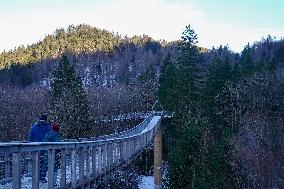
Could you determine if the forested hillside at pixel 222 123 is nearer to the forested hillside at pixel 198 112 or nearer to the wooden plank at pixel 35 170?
the forested hillside at pixel 198 112

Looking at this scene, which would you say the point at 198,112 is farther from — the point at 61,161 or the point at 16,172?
the point at 16,172

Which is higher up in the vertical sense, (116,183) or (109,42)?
(109,42)

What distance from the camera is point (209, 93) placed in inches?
2205

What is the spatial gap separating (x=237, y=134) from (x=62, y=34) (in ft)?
502

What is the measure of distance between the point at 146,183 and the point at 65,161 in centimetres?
3991

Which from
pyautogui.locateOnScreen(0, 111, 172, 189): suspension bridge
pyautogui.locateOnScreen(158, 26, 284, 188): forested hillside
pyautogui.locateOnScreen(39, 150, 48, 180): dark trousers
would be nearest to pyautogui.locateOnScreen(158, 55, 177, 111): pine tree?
pyautogui.locateOnScreen(158, 26, 284, 188): forested hillside

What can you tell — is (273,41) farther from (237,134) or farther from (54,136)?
(54,136)

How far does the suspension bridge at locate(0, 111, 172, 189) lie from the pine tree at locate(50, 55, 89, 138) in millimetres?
18400

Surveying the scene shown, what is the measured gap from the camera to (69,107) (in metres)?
42.1

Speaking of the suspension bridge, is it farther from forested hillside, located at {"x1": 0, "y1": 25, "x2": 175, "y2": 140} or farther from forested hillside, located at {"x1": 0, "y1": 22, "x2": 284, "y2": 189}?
forested hillside, located at {"x1": 0, "y1": 25, "x2": 175, "y2": 140}

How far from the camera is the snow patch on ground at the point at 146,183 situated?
46.5 metres

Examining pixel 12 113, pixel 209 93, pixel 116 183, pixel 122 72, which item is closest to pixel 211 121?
pixel 209 93

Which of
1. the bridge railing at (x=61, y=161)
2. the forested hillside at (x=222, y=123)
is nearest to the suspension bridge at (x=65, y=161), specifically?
the bridge railing at (x=61, y=161)

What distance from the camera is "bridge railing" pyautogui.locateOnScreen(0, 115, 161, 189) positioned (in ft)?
22.3
